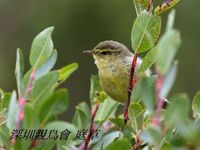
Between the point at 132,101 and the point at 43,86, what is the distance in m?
0.38

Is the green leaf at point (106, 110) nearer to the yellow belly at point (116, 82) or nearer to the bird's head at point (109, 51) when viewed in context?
the yellow belly at point (116, 82)

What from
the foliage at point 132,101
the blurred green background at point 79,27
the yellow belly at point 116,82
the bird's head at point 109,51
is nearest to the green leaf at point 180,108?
the foliage at point 132,101

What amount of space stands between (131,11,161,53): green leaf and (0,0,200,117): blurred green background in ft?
16.7

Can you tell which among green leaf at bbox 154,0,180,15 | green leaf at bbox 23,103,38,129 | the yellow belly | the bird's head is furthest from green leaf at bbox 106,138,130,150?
the bird's head

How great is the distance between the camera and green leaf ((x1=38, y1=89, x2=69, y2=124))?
48.9 inches

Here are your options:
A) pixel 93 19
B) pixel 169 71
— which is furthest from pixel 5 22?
pixel 169 71

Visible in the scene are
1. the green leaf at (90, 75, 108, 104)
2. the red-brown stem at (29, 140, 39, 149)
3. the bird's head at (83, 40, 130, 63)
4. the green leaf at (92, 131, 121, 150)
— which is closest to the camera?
the red-brown stem at (29, 140, 39, 149)

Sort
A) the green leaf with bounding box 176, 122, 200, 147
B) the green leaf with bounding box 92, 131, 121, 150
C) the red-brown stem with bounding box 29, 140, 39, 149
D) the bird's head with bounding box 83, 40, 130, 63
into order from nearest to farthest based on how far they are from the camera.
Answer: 1. the green leaf with bounding box 176, 122, 200, 147
2. the red-brown stem with bounding box 29, 140, 39, 149
3. the green leaf with bounding box 92, 131, 121, 150
4. the bird's head with bounding box 83, 40, 130, 63

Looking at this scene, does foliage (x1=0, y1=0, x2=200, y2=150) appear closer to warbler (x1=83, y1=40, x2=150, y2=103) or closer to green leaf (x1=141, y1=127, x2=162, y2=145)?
green leaf (x1=141, y1=127, x2=162, y2=145)

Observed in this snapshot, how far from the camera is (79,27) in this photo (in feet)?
24.4

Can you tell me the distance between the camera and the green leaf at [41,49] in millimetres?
1405

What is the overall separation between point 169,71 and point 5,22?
6.95 meters

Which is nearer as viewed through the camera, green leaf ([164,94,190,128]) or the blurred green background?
green leaf ([164,94,190,128])

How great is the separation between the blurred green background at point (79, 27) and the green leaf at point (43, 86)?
5456 mm
